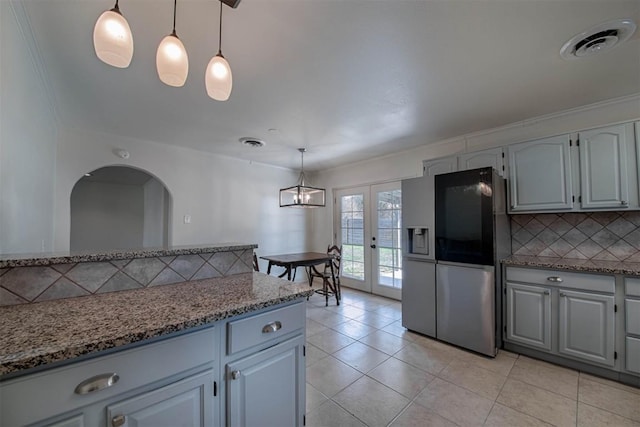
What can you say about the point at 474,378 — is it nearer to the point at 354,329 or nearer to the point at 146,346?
the point at 354,329

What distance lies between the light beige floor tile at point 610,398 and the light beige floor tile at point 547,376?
0.18 feet

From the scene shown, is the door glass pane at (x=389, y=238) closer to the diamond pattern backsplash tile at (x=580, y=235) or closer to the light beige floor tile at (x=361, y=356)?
the diamond pattern backsplash tile at (x=580, y=235)

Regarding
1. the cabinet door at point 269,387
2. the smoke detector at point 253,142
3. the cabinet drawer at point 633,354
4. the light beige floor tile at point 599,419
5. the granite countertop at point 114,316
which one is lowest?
the light beige floor tile at point 599,419

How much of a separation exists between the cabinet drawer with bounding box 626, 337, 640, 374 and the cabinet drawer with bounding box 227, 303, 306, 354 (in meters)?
2.54

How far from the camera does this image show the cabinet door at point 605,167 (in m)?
2.15

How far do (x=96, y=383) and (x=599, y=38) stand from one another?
302cm

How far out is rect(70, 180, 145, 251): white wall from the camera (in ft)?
18.5

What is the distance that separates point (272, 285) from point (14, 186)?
166cm

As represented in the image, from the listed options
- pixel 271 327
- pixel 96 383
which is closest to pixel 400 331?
pixel 271 327

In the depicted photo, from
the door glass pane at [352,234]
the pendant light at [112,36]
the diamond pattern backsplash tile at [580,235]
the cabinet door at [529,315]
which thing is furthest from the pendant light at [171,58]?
the door glass pane at [352,234]

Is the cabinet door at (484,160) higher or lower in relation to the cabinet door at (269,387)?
higher

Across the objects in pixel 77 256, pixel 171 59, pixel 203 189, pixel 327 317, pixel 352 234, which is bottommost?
pixel 327 317

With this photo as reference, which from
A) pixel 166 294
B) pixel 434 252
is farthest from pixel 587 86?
pixel 166 294

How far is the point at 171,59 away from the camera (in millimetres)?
1014
